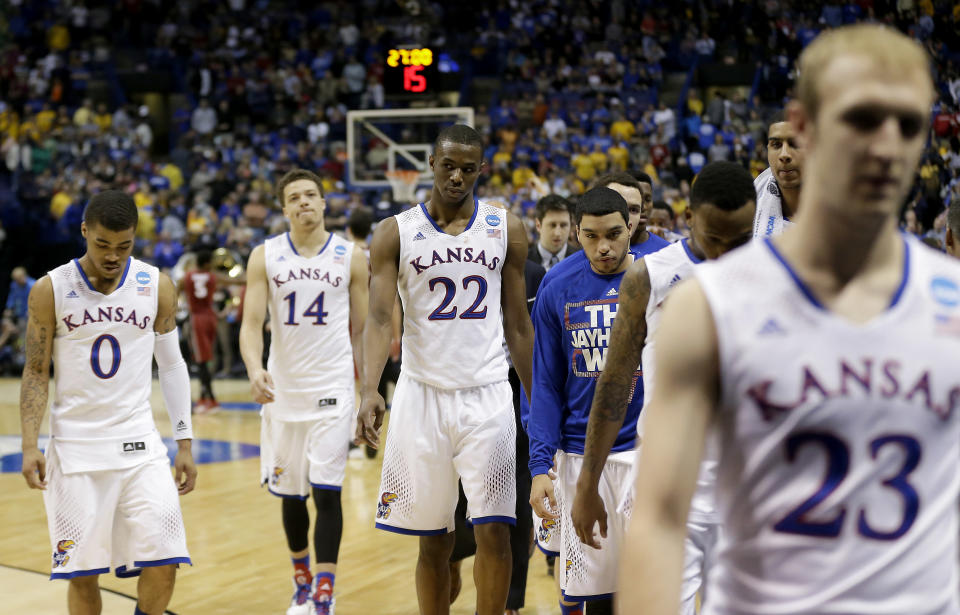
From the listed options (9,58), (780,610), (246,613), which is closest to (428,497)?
(246,613)

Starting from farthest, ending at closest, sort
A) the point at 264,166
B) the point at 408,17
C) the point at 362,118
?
the point at 408,17 → the point at 264,166 → the point at 362,118

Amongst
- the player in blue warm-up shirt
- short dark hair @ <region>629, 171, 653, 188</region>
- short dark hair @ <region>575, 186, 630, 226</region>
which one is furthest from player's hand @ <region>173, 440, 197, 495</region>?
short dark hair @ <region>629, 171, 653, 188</region>

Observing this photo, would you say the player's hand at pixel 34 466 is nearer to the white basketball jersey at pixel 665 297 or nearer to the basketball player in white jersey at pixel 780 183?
A: the white basketball jersey at pixel 665 297

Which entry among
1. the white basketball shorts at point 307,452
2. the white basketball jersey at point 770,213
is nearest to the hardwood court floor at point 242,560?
the white basketball shorts at point 307,452

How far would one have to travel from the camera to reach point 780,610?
5.24ft

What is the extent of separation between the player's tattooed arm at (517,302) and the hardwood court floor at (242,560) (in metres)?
1.56

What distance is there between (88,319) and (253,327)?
1.67m

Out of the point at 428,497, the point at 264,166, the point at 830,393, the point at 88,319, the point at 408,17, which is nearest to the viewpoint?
the point at 830,393

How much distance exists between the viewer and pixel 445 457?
4.87m

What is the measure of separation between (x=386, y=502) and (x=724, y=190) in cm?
264

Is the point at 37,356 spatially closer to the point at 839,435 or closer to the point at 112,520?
the point at 112,520

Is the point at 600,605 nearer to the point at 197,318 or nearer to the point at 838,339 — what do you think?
the point at 838,339

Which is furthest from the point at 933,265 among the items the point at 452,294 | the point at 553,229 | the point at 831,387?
the point at 553,229

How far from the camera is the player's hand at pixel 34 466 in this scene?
14.2 ft
